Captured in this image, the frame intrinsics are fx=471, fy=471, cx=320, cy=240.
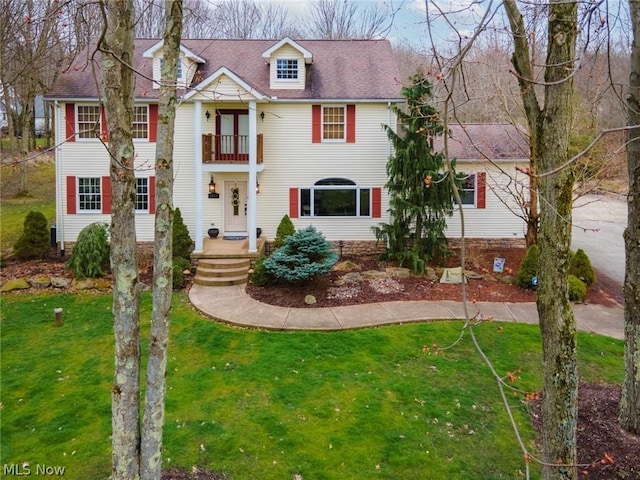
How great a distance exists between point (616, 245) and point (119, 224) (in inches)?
749

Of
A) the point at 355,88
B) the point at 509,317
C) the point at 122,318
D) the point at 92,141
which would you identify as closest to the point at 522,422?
the point at 509,317

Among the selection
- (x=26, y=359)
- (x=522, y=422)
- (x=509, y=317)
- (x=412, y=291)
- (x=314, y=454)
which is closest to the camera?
(x=314, y=454)

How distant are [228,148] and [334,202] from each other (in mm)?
3797

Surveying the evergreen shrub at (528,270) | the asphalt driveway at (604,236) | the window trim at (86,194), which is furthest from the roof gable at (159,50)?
the asphalt driveway at (604,236)

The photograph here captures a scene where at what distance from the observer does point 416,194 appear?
42.4ft

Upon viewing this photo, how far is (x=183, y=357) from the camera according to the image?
8328mm

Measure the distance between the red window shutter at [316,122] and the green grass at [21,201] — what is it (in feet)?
29.6

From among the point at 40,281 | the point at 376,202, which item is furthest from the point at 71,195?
the point at 376,202

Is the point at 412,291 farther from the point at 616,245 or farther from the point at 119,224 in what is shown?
the point at 616,245

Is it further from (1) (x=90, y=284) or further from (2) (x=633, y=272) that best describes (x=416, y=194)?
(1) (x=90, y=284)

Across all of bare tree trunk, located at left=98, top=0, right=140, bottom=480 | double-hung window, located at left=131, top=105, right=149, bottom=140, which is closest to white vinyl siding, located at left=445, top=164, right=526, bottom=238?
double-hung window, located at left=131, top=105, right=149, bottom=140

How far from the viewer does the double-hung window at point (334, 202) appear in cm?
1527

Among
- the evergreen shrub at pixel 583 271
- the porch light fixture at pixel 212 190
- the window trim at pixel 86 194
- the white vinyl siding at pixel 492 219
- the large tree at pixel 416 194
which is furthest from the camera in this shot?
the white vinyl siding at pixel 492 219

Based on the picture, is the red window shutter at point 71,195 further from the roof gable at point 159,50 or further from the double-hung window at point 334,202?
the double-hung window at point 334,202
